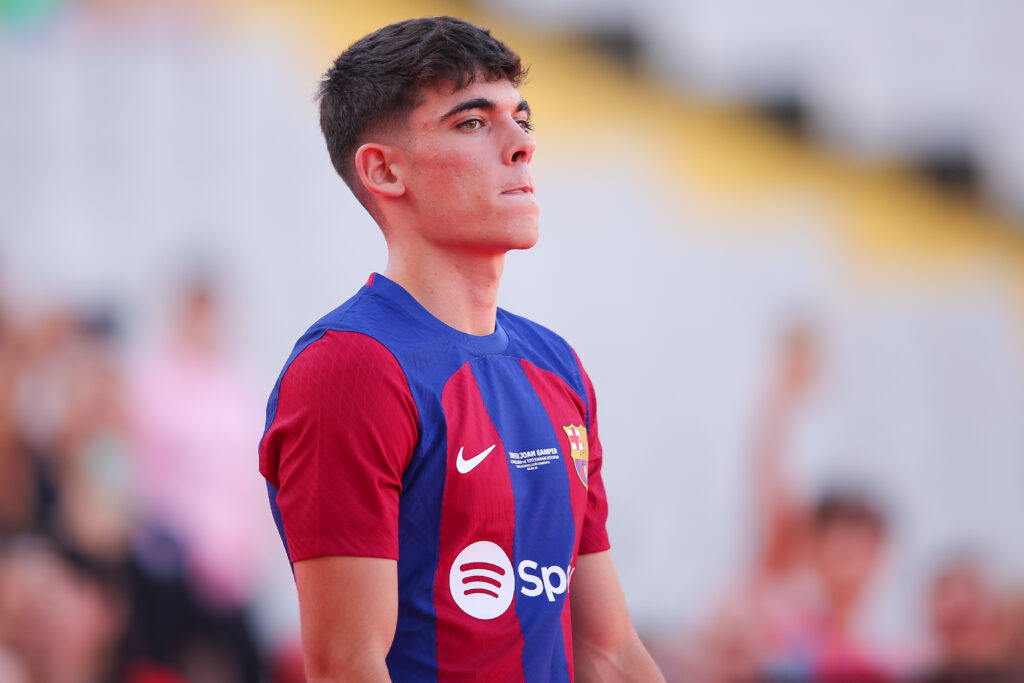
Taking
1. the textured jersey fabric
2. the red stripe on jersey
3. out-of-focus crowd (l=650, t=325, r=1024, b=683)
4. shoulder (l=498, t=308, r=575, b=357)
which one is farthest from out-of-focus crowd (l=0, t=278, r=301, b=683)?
the red stripe on jersey

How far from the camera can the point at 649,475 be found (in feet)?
13.6

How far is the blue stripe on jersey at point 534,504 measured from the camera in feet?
4.67

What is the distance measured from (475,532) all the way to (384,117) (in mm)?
565

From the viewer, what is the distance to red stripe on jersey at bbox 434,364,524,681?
4.45 ft

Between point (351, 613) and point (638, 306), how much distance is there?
3.04 m

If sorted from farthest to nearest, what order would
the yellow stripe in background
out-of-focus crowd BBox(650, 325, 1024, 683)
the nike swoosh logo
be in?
out-of-focus crowd BBox(650, 325, 1024, 683)
the yellow stripe in background
the nike swoosh logo

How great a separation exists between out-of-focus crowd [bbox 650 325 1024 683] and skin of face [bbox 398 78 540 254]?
286cm

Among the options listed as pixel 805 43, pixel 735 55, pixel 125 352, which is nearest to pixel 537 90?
pixel 735 55

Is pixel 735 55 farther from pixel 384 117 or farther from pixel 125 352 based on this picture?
pixel 384 117

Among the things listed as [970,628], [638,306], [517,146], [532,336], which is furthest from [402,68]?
[970,628]

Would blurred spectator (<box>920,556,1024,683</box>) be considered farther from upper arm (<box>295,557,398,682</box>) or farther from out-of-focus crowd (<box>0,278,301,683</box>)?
upper arm (<box>295,557,398,682</box>)

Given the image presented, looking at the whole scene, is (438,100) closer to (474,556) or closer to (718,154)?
(474,556)

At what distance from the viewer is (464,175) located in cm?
150

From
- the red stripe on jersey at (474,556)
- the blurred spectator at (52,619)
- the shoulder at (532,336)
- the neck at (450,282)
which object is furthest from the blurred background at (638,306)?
the red stripe on jersey at (474,556)
